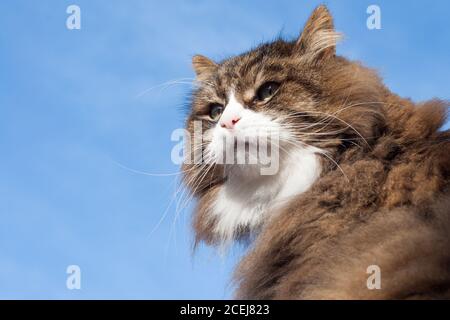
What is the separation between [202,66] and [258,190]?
4.93 feet

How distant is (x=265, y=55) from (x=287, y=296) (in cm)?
182

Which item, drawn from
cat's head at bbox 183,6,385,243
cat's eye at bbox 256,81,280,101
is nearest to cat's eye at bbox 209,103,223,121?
cat's head at bbox 183,6,385,243

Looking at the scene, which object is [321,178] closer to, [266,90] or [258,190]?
[258,190]

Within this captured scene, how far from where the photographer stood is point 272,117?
3.91 metres

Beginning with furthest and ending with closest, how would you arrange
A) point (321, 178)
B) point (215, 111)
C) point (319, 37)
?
point (215, 111), point (319, 37), point (321, 178)

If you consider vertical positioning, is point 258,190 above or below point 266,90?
below

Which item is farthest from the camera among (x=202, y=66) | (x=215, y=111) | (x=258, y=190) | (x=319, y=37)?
(x=202, y=66)

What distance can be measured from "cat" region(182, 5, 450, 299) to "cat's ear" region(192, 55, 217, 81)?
264mm

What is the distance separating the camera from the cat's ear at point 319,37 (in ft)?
14.1

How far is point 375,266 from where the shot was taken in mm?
2953

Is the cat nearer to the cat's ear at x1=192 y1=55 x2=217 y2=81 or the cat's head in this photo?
the cat's head

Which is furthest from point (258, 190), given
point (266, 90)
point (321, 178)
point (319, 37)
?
point (319, 37)
